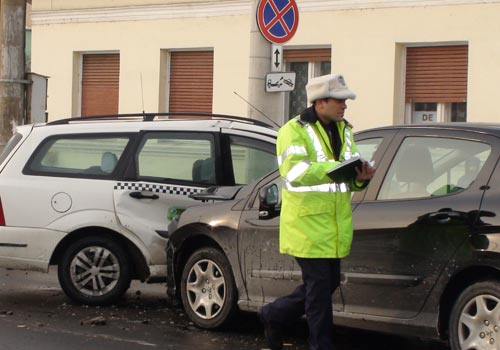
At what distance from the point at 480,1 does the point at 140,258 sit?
8.59 m

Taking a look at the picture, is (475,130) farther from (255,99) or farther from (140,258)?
(255,99)

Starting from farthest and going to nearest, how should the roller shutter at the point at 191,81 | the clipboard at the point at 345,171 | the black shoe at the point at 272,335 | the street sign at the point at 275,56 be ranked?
the roller shutter at the point at 191,81
the street sign at the point at 275,56
the black shoe at the point at 272,335
the clipboard at the point at 345,171

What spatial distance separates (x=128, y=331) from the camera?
8.21 m

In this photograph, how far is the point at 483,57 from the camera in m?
15.9

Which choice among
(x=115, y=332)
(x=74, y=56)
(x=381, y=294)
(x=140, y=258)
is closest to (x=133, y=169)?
(x=140, y=258)

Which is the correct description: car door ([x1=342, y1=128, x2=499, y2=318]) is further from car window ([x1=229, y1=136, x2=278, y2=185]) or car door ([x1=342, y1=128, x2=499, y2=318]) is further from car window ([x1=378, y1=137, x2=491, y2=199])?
car window ([x1=229, y1=136, x2=278, y2=185])

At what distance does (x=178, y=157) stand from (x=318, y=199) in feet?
10.5

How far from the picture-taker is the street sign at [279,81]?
12.5 m

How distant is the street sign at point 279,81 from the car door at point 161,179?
329 centimetres

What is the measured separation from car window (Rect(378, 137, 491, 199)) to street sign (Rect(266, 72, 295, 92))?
18.1 ft

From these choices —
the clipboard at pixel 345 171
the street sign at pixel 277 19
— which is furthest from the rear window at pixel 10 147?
the clipboard at pixel 345 171

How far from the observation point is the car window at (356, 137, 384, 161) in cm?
730

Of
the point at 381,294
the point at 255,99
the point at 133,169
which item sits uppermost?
the point at 255,99

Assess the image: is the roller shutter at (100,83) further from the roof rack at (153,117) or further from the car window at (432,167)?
the car window at (432,167)
